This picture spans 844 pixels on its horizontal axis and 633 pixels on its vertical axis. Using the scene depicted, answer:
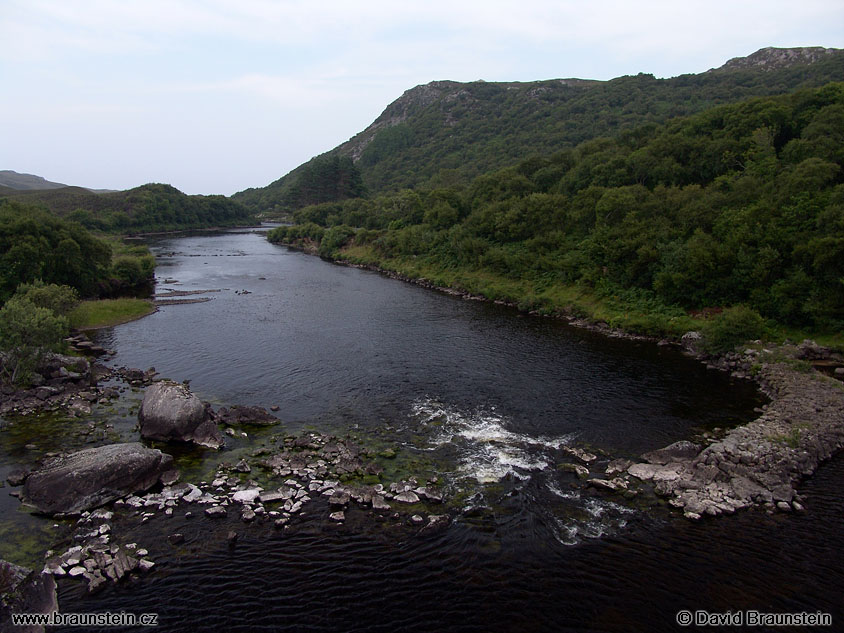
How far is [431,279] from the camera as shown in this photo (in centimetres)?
8306

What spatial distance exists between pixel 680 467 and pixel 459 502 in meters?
12.1

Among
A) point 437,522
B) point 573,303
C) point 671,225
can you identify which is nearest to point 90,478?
point 437,522

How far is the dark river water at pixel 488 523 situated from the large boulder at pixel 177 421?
1826 mm

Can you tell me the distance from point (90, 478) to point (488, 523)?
18595mm

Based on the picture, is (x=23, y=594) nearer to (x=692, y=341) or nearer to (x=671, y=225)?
(x=692, y=341)

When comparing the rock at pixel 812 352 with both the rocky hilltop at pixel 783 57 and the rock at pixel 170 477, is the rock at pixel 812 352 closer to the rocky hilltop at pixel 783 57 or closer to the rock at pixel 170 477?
the rock at pixel 170 477

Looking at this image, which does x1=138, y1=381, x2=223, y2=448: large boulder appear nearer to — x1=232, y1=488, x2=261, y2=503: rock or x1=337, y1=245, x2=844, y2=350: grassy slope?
x1=232, y1=488, x2=261, y2=503: rock

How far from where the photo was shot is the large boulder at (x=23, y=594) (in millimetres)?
15602

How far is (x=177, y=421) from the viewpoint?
94.3ft

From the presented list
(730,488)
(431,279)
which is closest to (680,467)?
(730,488)

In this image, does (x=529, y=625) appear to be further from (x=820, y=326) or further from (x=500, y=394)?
(x=820, y=326)

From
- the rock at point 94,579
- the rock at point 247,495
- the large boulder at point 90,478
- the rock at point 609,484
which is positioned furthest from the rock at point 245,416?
the rock at point 609,484

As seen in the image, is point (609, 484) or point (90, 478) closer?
point (90, 478)

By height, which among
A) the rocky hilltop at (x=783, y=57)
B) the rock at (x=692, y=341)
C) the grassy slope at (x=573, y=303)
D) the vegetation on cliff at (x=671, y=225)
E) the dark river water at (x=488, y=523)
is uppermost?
the rocky hilltop at (x=783, y=57)
